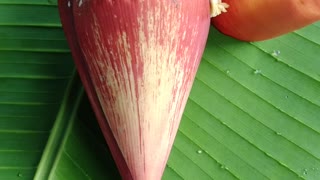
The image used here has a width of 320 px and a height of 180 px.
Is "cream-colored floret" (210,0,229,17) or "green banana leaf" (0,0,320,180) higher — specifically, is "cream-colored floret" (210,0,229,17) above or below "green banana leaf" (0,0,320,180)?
above

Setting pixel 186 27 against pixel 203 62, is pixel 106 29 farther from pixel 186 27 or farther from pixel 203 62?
pixel 203 62

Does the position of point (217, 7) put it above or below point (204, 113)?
above

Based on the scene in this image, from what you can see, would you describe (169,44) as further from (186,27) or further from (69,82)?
(69,82)

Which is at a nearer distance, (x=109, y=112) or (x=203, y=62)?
(x=109, y=112)

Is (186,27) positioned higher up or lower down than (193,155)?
higher up

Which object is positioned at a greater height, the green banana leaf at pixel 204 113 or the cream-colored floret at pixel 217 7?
the cream-colored floret at pixel 217 7

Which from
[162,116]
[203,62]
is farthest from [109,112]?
[203,62]
